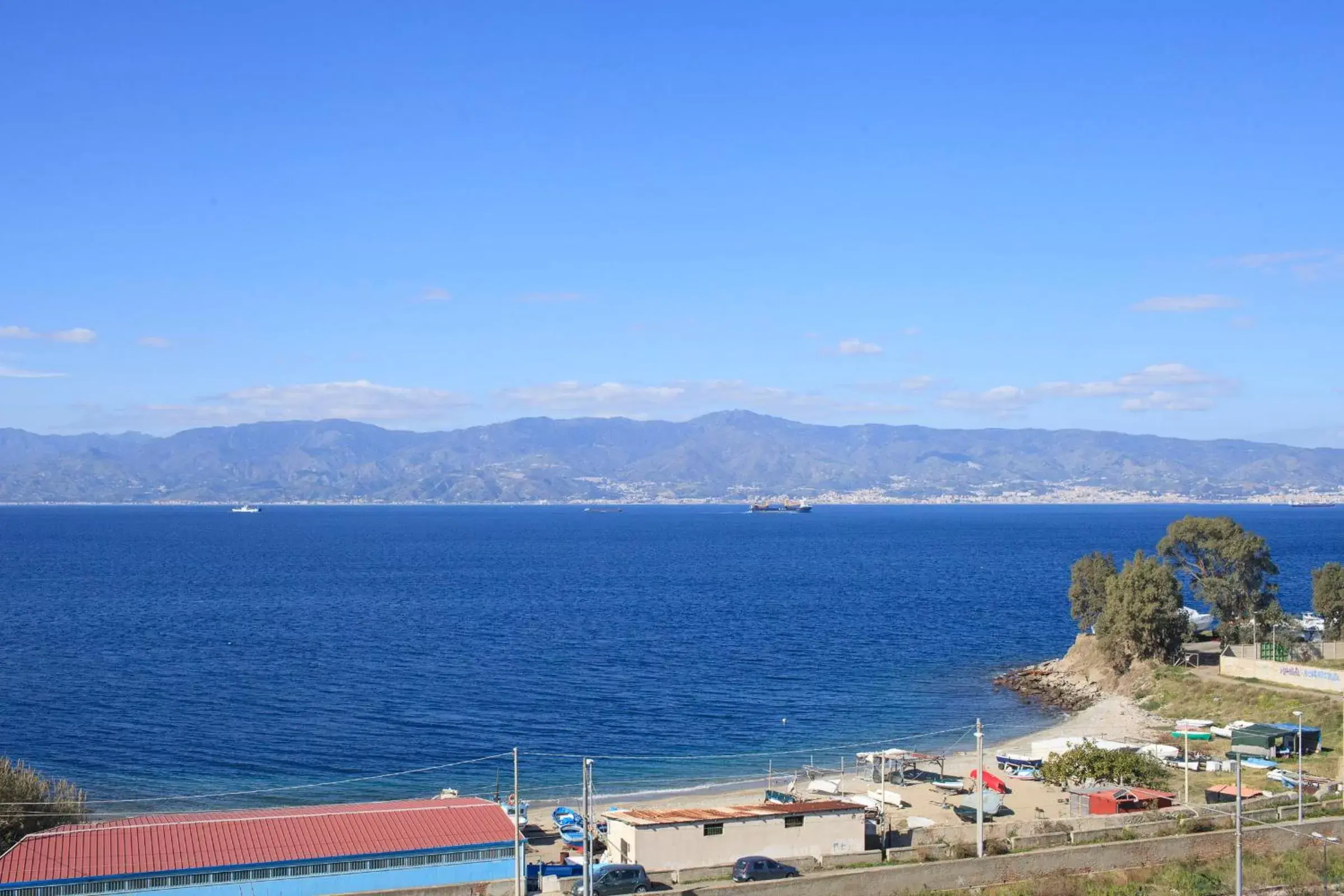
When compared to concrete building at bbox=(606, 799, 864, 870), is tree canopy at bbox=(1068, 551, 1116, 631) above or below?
above

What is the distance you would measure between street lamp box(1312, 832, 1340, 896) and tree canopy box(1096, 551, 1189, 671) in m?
31.4

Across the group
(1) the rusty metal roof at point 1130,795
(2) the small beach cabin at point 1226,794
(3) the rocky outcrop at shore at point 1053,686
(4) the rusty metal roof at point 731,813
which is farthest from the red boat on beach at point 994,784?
(3) the rocky outcrop at shore at point 1053,686

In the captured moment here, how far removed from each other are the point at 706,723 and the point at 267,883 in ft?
100

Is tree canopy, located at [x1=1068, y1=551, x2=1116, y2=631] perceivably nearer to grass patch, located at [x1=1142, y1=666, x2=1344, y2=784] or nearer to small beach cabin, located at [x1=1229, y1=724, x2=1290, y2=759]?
→ grass patch, located at [x1=1142, y1=666, x2=1344, y2=784]

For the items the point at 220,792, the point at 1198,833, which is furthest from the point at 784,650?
the point at 1198,833

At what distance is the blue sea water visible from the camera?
48156 mm

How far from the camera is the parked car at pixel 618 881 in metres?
27.1

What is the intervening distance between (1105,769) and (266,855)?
85.3 feet

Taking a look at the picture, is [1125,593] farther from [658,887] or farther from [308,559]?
[308,559]

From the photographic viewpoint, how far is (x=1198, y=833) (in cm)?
3062

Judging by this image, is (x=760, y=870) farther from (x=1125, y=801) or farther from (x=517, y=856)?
(x=1125, y=801)

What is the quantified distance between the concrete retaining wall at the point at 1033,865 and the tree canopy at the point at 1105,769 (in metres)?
8.05

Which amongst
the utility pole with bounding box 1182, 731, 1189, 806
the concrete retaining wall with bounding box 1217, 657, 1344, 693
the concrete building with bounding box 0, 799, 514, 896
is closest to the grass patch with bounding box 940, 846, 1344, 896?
the utility pole with bounding box 1182, 731, 1189, 806

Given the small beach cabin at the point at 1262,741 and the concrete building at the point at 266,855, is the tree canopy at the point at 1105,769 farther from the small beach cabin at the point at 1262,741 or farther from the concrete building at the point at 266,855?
the concrete building at the point at 266,855
